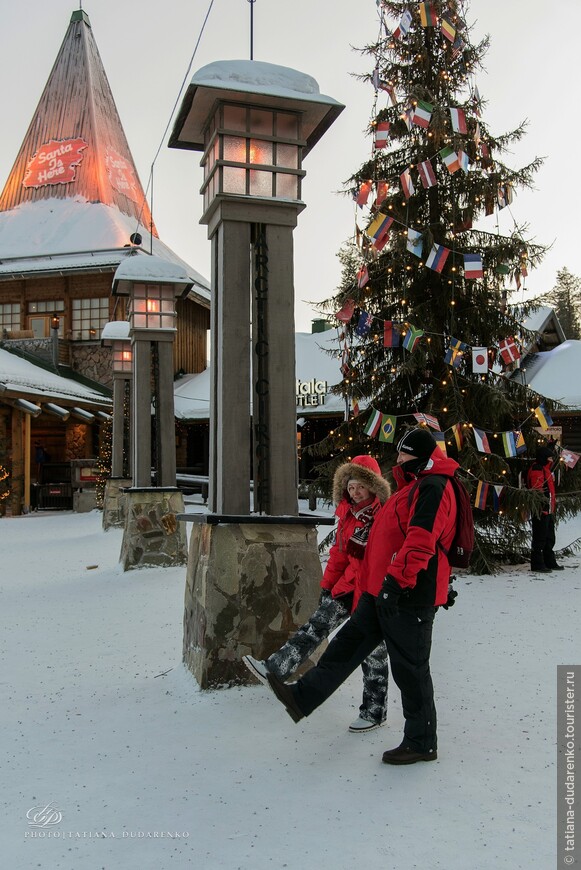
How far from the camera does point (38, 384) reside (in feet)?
66.1

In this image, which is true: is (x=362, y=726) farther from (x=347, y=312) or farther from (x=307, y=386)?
(x=307, y=386)

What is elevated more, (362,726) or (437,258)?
(437,258)

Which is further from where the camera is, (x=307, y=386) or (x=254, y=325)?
(x=307, y=386)

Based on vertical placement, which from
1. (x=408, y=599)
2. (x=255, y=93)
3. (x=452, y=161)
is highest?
(x=452, y=161)

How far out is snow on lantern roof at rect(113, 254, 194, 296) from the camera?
32.2ft

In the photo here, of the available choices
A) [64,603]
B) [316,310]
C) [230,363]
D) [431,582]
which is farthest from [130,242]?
[431,582]

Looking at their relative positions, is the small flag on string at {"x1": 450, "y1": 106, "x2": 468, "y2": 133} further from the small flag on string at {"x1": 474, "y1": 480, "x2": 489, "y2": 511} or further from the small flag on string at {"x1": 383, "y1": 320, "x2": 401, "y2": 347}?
the small flag on string at {"x1": 474, "y1": 480, "x2": 489, "y2": 511}

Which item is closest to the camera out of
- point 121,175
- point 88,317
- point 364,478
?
point 364,478

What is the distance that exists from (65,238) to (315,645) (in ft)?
84.3

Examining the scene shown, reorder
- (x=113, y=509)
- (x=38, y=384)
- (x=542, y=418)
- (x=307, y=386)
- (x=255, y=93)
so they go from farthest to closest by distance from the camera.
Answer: (x=307, y=386) → (x=38, y=384) → (x=113, y=509) → (x=542, y=418) → (x=255, y=93)

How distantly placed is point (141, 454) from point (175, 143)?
17.4ft

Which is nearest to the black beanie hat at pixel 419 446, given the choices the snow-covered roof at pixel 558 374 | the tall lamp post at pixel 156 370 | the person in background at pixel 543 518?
the person in background at pixel 543 518

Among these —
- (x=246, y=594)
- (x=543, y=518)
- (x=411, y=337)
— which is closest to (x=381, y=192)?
(x=411, y=337)

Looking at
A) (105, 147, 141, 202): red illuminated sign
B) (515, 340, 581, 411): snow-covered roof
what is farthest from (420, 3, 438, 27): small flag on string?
(105, 147, 141, 202): red illuminated sign
